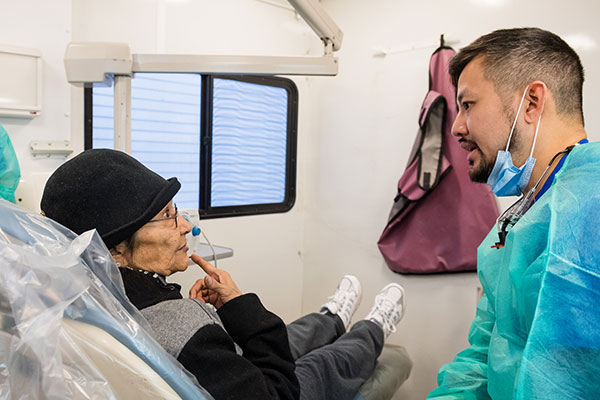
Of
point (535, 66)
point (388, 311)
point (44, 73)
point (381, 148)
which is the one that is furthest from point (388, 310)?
point (44, 73)

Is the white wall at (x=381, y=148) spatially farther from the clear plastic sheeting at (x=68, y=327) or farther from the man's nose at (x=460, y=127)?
the clear plastic sheeting at (x=68, y=327)

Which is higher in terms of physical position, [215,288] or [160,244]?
[160,244]

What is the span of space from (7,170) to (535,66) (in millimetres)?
1720

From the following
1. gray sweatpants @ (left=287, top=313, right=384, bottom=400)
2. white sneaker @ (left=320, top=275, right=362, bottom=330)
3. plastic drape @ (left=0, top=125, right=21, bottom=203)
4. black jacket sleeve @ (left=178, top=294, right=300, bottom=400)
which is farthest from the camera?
white sneaker @ (left=320, top=275, right=362, bottom=330)

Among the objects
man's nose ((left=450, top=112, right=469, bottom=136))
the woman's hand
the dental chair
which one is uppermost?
man's nose ((left=450, top=112, right=469, bottom=136))

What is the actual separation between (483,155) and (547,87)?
8.5 inches

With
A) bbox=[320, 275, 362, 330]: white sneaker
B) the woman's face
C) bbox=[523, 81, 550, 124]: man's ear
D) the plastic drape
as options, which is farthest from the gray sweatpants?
the plastic drape

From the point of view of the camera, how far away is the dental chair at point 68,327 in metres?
0.56

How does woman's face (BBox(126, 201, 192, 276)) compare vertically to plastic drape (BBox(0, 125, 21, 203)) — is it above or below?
below

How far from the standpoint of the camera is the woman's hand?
112 centimetres

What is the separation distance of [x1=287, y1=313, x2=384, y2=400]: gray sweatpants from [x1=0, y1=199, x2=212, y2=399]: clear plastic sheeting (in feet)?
2.34

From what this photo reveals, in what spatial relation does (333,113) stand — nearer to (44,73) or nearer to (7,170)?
(44,73)

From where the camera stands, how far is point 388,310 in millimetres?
1987

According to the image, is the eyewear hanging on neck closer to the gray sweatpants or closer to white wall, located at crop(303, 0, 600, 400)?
the gray sweatpants
